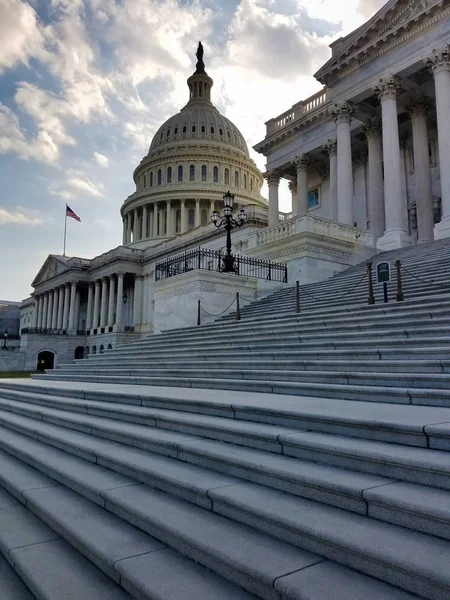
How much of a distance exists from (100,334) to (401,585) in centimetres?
7069

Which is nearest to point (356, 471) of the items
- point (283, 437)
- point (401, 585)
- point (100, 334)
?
point (283, 437)

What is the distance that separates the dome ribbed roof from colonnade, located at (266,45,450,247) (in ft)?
230

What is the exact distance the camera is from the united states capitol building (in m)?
21.3

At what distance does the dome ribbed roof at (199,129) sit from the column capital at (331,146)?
66.6m

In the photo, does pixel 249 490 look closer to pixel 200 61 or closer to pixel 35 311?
pixel 35 311

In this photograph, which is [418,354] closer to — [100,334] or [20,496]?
[20,496]

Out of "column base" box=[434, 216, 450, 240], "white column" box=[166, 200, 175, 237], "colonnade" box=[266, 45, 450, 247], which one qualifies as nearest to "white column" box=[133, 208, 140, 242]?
"white column" box=[166, 200, 175, 237]

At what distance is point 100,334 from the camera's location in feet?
232

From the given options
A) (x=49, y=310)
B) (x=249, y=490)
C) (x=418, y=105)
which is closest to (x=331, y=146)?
(x=418, y=105)

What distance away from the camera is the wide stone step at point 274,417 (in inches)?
172

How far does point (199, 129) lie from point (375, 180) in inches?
3016

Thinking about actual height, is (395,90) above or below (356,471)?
above

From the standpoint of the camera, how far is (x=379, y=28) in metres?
25.3

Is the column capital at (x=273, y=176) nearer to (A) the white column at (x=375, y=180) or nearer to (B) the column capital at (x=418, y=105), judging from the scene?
(A) the white column at (x=375, y=180)
